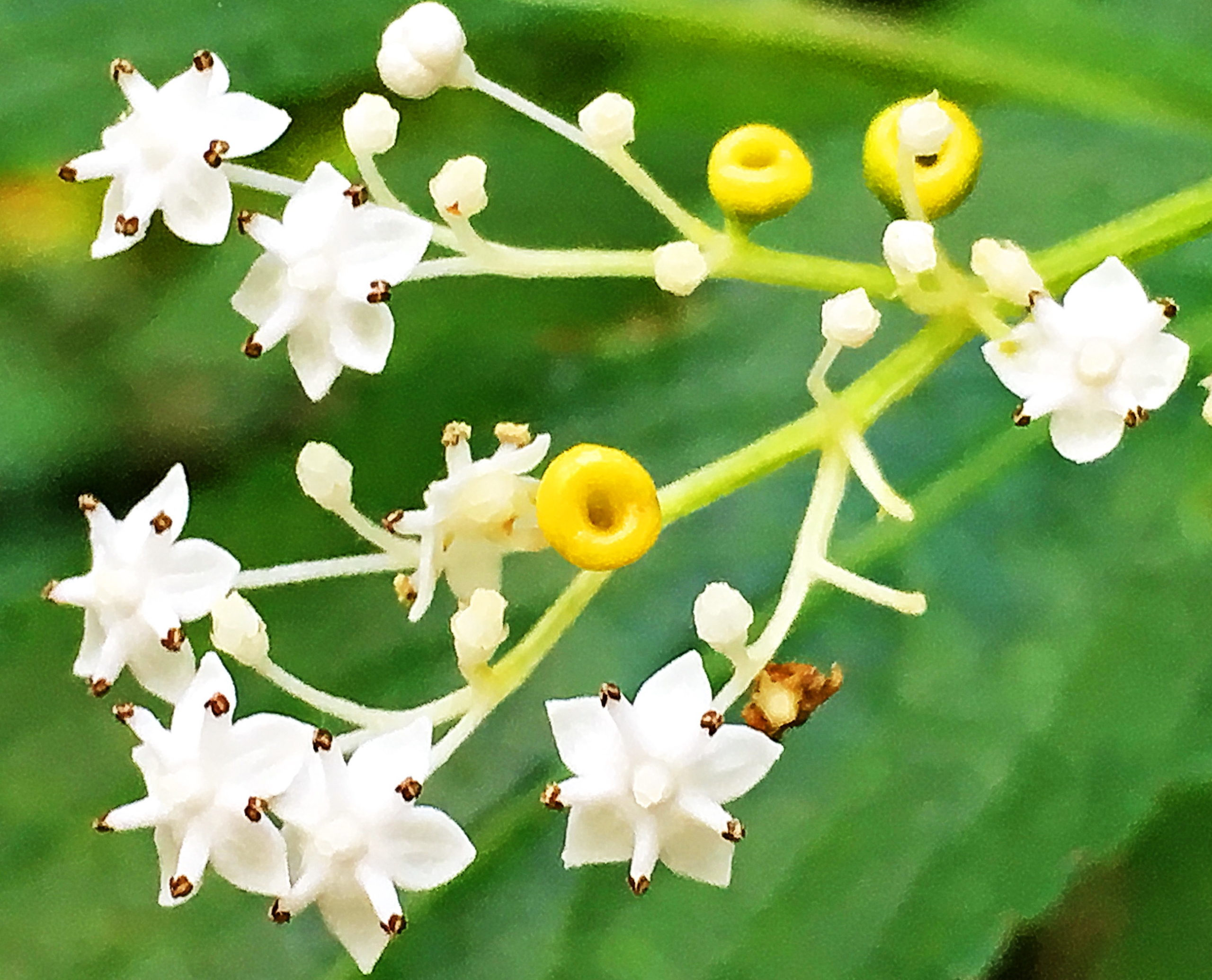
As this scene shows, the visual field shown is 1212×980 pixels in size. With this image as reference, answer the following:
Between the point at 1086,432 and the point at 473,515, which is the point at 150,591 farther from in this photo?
the point at 1086,432

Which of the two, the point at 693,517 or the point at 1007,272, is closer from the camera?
the point at 1007,272

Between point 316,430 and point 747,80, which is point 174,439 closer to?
point 316,430

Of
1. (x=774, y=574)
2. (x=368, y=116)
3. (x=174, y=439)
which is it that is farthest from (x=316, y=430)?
(x=368, y=116)

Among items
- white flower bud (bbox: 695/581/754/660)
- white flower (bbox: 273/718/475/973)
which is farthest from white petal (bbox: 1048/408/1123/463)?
white flower (bbox: 273/718/475/973)

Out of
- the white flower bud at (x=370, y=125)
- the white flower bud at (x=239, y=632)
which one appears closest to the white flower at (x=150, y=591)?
the white flower bud at (x=239, y=632)

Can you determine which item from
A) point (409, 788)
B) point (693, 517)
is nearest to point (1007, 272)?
point (409, 788)

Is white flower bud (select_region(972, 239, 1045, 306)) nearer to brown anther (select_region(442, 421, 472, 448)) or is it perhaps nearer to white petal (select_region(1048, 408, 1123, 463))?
white petal (select_region(1048, 408, 1123, 463))
